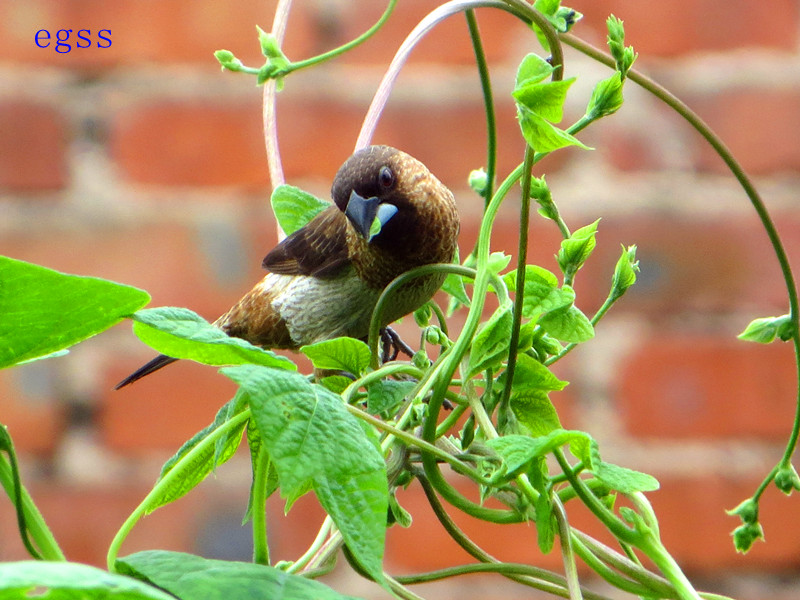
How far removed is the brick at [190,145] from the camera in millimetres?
934

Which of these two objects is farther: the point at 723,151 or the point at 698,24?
the point at 698,24

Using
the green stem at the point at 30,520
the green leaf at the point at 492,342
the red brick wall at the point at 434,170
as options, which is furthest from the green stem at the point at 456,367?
the red brick wall at the point at 434,170

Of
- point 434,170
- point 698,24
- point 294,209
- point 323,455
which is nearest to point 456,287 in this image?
point 294,209

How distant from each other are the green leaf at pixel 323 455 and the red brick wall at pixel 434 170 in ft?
2.12

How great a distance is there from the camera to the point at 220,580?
244 mm

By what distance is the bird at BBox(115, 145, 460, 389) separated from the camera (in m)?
0.53

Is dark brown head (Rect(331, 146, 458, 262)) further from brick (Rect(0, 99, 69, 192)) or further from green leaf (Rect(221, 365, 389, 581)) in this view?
brick (Rect(0, 99, 69, 192))

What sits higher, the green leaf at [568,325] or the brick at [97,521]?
the green leaf at [568,325]

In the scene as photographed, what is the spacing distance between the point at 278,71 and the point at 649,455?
0.63 m

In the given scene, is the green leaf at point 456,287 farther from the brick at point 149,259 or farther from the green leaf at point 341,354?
the brick at point 149,259

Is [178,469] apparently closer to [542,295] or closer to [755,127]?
[542,295]

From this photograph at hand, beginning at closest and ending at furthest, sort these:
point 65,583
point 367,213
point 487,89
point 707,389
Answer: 1. point 65,583
2. point 487,89
3. point 367,213
4. point 707,389

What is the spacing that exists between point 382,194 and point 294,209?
0.37ft

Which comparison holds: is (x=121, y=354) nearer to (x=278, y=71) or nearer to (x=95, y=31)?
(x=95, y=31)
